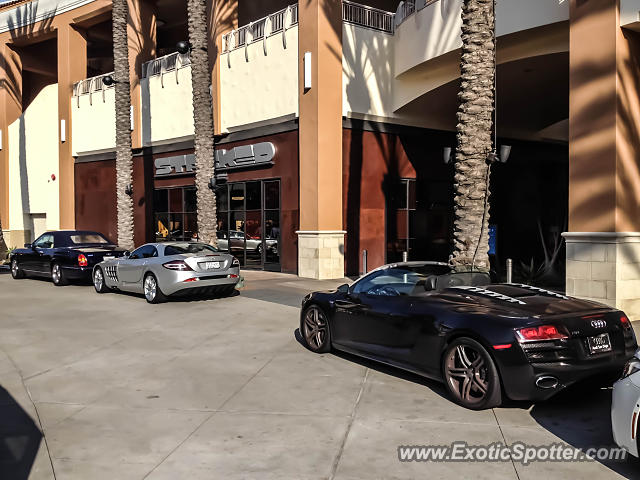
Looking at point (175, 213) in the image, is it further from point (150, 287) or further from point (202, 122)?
point (150, 287)

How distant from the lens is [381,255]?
66.9ft

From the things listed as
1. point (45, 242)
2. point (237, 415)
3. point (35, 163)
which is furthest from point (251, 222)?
point (35, 163)

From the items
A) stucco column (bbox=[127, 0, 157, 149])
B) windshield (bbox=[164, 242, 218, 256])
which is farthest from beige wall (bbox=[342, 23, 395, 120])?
stucco column (bbox=[127, 0, 157, 149])

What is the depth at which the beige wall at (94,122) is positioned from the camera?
2855 centimetres

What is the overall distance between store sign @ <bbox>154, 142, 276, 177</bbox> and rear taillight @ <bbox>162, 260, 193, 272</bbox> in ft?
27.7

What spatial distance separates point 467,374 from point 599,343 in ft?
4.08

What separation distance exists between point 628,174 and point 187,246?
9195mm

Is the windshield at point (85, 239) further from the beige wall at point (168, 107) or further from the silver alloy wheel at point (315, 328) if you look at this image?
the silver alloy wheel at point (315, 328)

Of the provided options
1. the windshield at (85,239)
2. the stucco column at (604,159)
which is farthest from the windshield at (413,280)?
the windshield at (85,239)

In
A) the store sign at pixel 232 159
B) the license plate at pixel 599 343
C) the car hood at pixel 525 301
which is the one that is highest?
the store sign at pixel 232 159

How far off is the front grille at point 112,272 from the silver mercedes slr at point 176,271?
0.40 ft

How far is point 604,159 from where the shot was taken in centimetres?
1078

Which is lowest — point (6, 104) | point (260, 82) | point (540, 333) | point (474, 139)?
point (540, 333)

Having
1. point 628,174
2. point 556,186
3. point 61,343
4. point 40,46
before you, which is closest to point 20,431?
point 61,343
